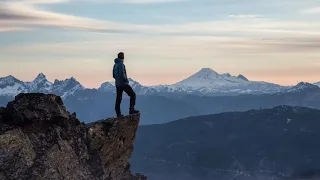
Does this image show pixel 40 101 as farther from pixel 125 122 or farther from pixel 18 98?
pixel 125 122

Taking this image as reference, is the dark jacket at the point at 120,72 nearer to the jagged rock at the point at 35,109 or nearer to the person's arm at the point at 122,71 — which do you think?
the person's arm at the point at 122,71

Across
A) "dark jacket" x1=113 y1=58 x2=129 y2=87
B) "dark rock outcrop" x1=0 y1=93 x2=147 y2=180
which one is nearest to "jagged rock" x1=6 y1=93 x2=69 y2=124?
"dark rock outcrop" x1=0 y1=93 x2=147 y2=180

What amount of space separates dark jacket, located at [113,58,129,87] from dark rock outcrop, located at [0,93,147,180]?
322 cm

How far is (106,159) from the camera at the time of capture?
3706cm

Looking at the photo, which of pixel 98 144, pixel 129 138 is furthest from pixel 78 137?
pixel 129 138

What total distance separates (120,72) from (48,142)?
9297mm

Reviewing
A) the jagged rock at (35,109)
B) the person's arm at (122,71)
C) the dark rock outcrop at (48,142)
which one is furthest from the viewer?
the person's arm at (122,71)

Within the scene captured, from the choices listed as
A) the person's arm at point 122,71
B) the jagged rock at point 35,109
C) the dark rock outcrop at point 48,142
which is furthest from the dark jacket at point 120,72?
the jagged rock at point 35,109

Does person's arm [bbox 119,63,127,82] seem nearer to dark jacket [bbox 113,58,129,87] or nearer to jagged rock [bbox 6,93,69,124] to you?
dark jacket [bbox 113,58,129,87]

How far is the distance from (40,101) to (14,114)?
191 cm

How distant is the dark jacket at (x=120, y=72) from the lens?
122 feet

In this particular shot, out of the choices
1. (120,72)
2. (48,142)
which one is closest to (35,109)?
(48,142)

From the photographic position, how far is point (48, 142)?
30.3 m

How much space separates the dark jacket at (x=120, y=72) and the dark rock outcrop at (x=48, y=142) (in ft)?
10.6
